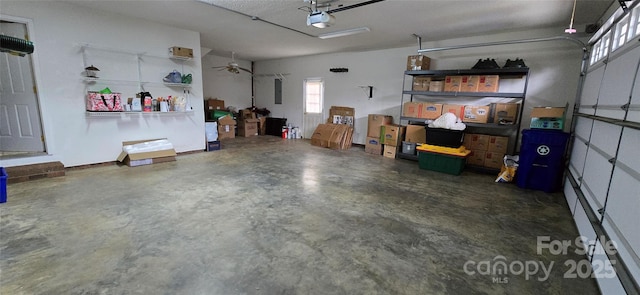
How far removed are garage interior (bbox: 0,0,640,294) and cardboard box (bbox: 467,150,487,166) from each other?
0.74 ft

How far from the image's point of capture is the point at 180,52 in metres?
5.02

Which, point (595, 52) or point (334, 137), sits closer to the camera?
point (595, 52)

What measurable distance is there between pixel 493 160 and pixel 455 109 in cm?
116

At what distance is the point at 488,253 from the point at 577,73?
4153 millimetres

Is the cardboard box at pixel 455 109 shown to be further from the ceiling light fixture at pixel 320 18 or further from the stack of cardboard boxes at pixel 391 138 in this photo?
the ceiling light fixture at pixel 320 18

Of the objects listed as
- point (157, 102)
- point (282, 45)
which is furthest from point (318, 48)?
point (157, 102)

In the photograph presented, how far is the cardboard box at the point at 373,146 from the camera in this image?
20.7 ft

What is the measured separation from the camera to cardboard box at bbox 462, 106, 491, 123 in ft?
15.7

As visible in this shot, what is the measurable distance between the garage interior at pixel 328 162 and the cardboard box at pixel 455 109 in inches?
1.0

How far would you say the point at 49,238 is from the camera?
2270 millimetres

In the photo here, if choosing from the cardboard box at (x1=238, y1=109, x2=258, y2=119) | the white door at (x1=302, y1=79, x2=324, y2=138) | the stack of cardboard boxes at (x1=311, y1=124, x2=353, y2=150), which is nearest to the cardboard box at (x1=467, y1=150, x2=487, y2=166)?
the stack of cardboard boxes at (x1=311, y1=124, x2=353, y2=150)

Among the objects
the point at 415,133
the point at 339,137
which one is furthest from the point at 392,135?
the point at 339,137

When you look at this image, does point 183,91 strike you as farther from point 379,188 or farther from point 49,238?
point 379,188

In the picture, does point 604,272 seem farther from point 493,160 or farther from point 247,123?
point 247,123
